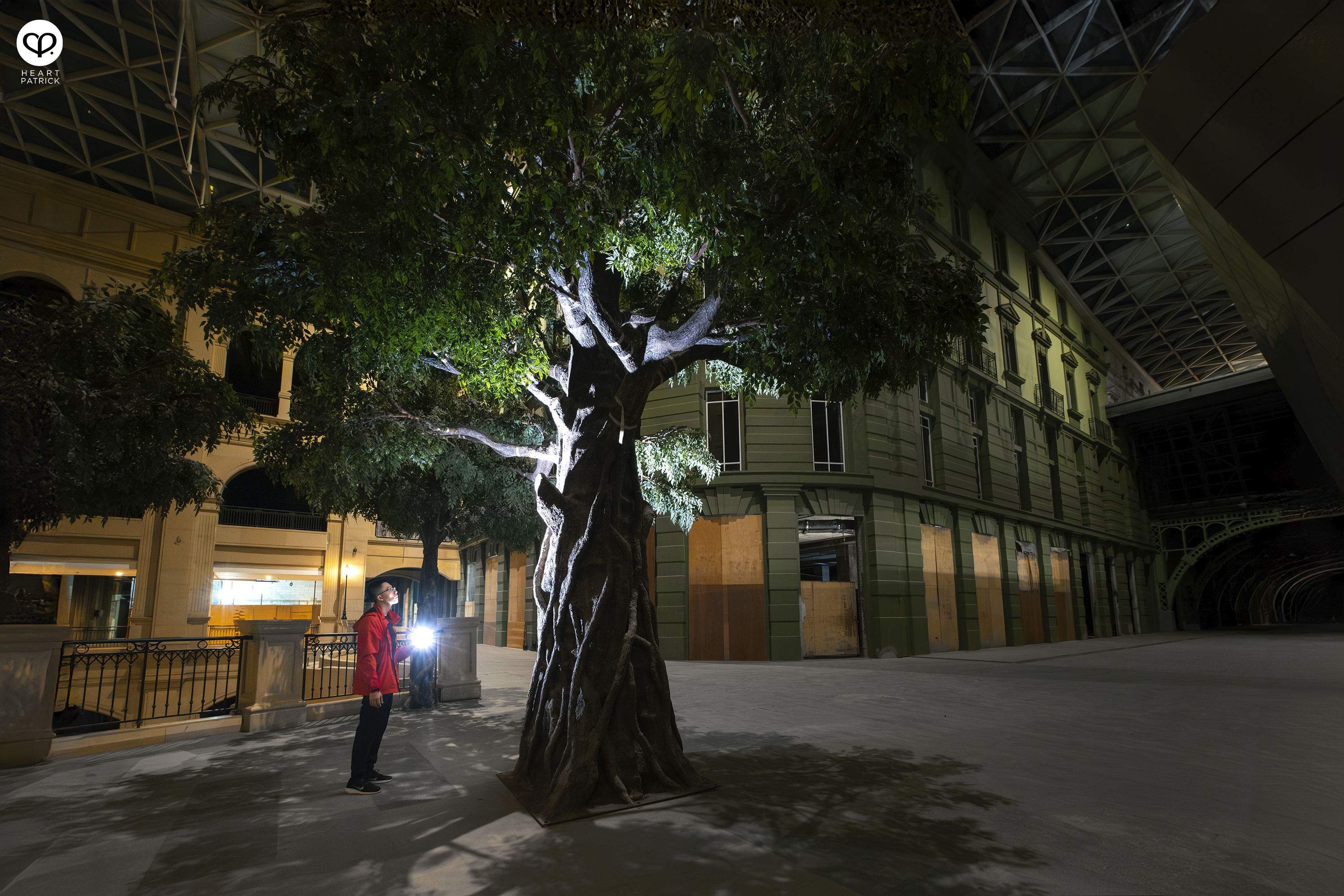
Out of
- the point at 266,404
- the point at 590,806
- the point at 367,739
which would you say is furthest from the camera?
the point at 266,404

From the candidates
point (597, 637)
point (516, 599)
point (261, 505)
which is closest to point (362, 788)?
point (597, 637)

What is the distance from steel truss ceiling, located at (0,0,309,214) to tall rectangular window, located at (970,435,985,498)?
2519 cm

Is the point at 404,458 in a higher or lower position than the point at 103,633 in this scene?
higher

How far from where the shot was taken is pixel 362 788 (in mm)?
6078

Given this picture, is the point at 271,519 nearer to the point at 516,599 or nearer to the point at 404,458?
the point at 516,599

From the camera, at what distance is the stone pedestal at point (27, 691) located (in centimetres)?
731

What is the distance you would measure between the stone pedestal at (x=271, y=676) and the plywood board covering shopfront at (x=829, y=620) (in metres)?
13.7

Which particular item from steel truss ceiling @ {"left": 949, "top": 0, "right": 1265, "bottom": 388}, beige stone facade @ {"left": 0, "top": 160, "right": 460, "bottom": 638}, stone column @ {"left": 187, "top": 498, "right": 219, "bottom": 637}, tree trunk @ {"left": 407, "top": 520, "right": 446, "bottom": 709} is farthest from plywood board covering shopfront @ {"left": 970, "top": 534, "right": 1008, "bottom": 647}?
stone column @ {"left": 187, "top": 498, "right": 219, "bottom": 637}

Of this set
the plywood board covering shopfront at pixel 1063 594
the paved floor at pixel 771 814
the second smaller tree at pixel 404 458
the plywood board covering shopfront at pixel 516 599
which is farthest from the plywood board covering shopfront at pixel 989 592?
the second smaller tree at pixel 404 458

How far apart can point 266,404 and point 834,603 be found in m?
25.2

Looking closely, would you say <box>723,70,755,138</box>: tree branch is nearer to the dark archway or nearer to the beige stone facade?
the beige stone facade

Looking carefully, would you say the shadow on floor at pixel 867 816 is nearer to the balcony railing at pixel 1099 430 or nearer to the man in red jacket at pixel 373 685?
the man in red jacket at pixel 373 685

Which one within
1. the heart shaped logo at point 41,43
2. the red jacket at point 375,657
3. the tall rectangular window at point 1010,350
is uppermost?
the heart shaped logo at point 41,43

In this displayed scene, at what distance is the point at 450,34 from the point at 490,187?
1.08 meters
